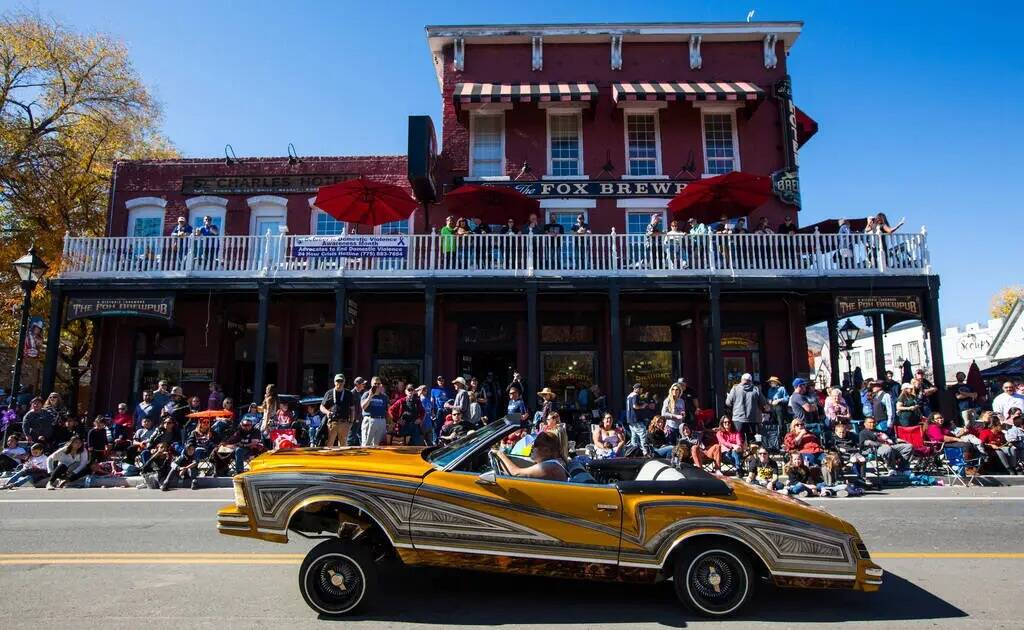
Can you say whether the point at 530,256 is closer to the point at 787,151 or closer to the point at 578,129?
the point at 578,129

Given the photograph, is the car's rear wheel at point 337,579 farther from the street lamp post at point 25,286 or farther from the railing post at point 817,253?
the railing post at point 817,253

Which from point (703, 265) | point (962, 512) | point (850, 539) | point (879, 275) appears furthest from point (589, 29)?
point (850, 539)

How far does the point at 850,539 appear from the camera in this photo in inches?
173

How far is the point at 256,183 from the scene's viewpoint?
1828 cm

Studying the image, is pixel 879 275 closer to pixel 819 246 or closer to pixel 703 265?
pixel 819 246

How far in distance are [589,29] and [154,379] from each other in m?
15.6

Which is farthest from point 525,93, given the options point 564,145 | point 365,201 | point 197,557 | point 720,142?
point 197,557

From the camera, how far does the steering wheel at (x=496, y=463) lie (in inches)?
184

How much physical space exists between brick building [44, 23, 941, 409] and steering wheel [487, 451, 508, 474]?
1023cm

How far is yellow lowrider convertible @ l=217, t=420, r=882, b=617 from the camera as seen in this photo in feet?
14.1

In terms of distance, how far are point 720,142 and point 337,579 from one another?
1717 cm

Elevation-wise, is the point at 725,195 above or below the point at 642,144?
below

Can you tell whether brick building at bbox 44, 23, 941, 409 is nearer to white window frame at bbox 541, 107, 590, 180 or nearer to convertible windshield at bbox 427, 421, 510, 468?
white window frame at bbox 541, 107, 590, 180

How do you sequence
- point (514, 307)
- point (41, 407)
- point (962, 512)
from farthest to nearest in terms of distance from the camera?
point (514, 307) → point (41, 407) → point (962, 512)
